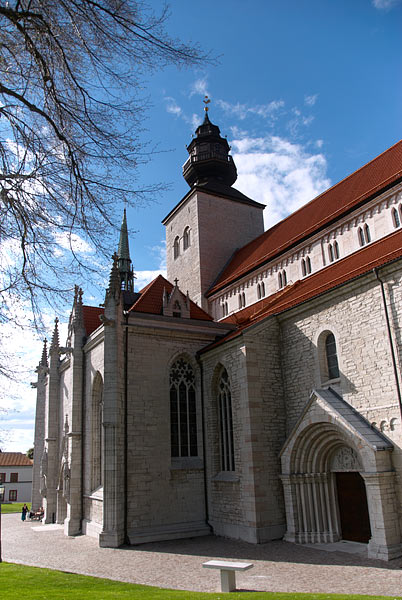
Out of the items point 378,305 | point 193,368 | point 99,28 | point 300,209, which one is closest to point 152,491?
point 193,368

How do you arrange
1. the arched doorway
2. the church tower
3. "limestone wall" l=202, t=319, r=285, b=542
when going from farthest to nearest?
the church tower
"limestone wall" l=202, t=319, r=285, b=542
the arched doorway

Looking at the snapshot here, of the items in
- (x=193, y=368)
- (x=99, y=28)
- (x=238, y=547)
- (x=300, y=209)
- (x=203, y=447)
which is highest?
(x=300, y=209)

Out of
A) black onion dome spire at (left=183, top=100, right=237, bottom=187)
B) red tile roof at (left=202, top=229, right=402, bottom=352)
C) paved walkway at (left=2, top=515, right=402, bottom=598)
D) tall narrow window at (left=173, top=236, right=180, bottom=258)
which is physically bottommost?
paved walkway at (left=2, top=515, right=402, bottom=598)

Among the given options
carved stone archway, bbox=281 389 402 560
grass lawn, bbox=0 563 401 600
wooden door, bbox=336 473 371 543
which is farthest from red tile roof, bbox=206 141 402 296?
grass lawn, bbox=0 563 401 600

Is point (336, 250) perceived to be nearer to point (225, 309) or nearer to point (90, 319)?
point (225, 309)

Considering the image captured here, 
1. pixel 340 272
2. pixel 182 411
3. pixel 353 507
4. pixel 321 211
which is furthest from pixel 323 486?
pixel 321 211

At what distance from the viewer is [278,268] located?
67.9ft

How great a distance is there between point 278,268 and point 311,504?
10.4 metres

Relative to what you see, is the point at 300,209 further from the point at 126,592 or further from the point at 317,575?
the point at 126,592

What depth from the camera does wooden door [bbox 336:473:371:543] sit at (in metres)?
12.4

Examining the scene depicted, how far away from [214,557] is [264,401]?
4.68 m

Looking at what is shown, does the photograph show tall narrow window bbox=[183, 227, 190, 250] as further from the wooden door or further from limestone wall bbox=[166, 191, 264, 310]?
the wooden door

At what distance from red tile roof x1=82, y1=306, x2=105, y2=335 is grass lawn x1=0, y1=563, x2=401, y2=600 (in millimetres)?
11727

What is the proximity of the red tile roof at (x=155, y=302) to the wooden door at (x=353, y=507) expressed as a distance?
28.4 ft
